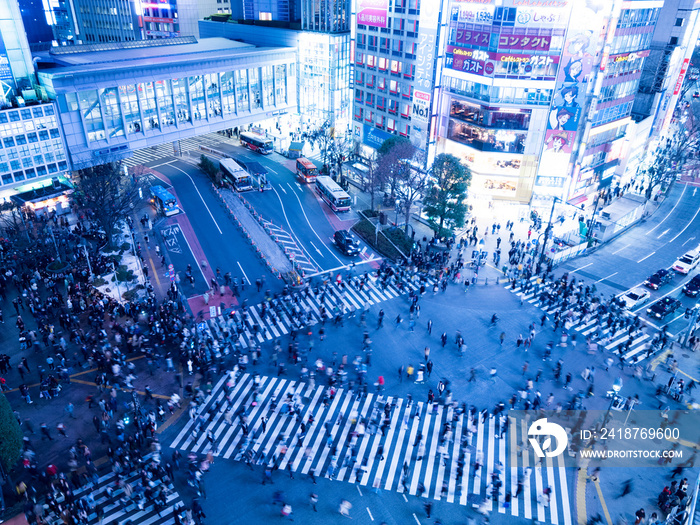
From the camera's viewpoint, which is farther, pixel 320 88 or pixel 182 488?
pixel 320 88

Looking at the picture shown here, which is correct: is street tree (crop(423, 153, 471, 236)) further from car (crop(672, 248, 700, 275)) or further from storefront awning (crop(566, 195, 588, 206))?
car (crop(672, 248, 700, 275))

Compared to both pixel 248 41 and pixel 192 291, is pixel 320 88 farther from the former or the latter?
pixel 192 291


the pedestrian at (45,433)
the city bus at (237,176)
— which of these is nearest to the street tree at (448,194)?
the city bus at (237,176)

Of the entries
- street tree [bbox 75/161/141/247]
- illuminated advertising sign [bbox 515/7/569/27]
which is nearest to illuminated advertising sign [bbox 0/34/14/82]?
street tree [bbox 75/161/141/247]

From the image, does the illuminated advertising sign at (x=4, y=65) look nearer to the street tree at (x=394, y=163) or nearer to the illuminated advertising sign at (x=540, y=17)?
the street tree at (x=394, y=163)

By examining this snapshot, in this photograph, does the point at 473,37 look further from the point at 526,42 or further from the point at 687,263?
the point at 687,263

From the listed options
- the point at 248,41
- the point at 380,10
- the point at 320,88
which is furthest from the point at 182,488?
the point at 248,41
